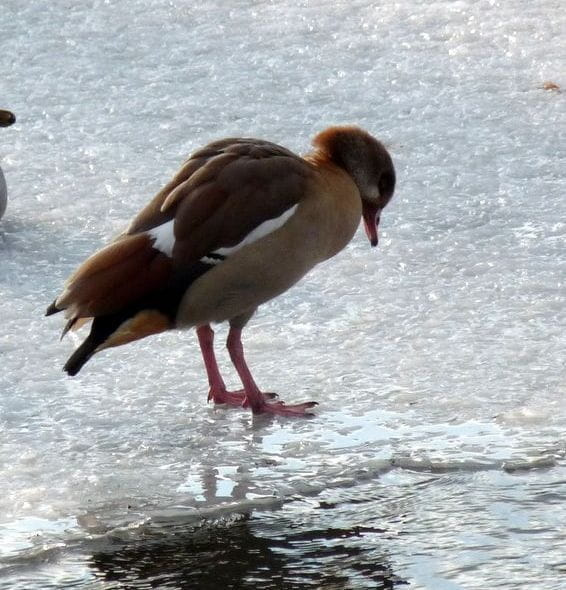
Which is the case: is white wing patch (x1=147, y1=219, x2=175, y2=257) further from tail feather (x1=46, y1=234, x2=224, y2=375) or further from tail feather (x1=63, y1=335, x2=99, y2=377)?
tail feather (x1=63, y1=335, x2=99, y2=377)

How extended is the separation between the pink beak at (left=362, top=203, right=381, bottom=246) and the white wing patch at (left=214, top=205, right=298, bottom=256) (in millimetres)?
685

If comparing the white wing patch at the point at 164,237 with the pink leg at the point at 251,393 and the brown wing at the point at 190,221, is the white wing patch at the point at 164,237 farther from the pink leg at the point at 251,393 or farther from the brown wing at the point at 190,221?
the pink leg at the point at 251,393

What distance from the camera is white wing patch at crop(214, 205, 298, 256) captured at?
494 cm

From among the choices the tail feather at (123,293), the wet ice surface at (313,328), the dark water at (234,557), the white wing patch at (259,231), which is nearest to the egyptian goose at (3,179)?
the wet ice surface at (313,328)

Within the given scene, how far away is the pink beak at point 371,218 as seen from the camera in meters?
5.60

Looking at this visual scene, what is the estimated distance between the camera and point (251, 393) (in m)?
5.04

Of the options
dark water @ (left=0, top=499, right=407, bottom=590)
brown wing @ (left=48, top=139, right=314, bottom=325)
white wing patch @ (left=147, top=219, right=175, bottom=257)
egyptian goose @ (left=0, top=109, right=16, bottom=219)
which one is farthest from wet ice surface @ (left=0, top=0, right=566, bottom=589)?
white wing patch @ (left=147, top=219, right=175, bottom=257)

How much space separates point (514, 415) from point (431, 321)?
879mm

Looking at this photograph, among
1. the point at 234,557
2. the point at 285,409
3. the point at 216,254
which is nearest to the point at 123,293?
the point at 216,254

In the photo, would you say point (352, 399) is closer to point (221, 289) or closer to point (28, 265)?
point (221, 289)

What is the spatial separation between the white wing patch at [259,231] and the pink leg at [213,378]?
39cm

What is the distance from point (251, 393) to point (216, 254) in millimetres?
516

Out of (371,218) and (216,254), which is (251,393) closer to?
(216,254)

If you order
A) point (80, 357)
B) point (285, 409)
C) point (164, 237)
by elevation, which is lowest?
point (285, 409)
